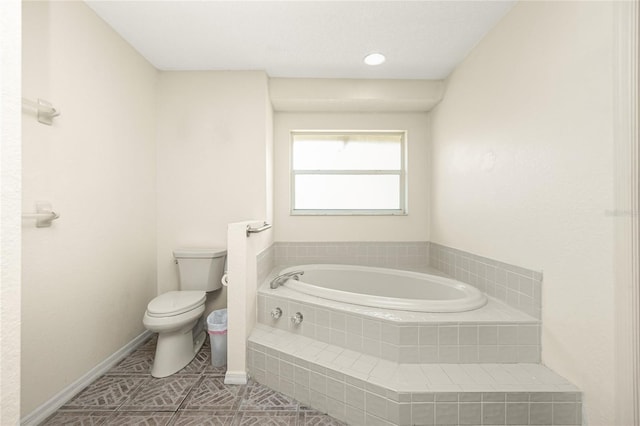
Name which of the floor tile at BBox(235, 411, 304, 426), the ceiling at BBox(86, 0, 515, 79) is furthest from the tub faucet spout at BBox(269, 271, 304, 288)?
the ceiling at BBox(86, 0, 515, 79)

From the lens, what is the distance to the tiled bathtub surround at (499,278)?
146 centimetres

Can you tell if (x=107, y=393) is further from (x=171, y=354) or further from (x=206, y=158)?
(x=206, y=158)

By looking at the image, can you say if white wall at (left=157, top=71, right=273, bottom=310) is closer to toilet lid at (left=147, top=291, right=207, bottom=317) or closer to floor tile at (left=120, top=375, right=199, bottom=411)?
toilet lid at (left=147, top=291, right=207, bottom=317)

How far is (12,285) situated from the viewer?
0.65 m

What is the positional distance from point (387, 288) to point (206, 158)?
202cm

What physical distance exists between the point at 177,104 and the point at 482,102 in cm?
250

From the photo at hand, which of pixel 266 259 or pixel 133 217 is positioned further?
pixel 266 259

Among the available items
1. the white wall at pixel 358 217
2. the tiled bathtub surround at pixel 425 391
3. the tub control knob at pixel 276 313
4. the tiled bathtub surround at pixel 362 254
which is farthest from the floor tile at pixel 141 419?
the white wall at pixel 358 217

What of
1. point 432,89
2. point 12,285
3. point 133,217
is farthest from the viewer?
point 432,89

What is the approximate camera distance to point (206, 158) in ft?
7.71

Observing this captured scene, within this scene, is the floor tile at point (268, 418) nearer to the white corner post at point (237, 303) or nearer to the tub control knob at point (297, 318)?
the white corner post at point (237, 303)

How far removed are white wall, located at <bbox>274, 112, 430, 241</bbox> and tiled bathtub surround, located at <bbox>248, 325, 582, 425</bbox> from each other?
139 cm

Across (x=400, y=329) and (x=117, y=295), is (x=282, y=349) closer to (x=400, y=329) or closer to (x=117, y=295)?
(x=400, y=329)

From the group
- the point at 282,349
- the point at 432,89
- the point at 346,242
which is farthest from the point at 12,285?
the point at 432,89
